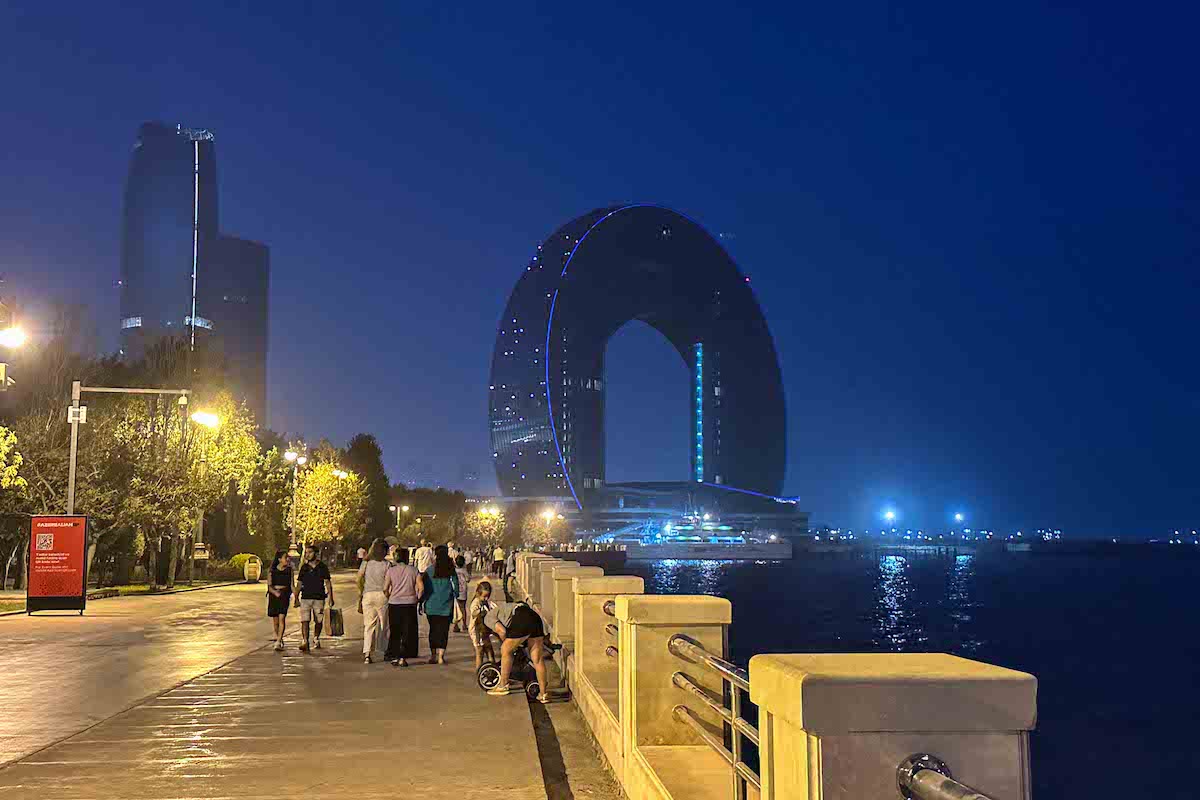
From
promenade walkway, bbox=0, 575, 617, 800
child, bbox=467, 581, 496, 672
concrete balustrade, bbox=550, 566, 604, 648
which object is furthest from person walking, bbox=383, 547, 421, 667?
concrete balustrade, bbox=550, 566, 604, 648

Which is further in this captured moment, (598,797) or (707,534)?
(707,534)

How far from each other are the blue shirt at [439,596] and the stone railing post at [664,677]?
9118mm

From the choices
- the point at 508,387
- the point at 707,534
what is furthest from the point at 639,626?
the point at 707,534

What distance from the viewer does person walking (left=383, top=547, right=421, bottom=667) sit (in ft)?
53.5

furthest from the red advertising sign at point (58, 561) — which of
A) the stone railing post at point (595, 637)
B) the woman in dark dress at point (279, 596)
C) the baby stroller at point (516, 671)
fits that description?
the stone railing post at point (595, 637)

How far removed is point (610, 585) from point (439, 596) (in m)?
6.15

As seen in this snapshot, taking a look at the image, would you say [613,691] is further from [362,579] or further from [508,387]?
[508,387]

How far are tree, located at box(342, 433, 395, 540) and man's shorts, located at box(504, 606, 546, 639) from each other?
7748cm

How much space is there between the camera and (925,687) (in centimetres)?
323

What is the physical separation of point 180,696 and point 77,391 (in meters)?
16.8

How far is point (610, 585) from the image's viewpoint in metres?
10.9

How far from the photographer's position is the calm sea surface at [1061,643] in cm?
2834

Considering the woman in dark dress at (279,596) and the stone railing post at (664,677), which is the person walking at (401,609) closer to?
the woman in dark dress at (279,596)

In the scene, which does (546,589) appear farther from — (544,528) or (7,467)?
(544,528)
